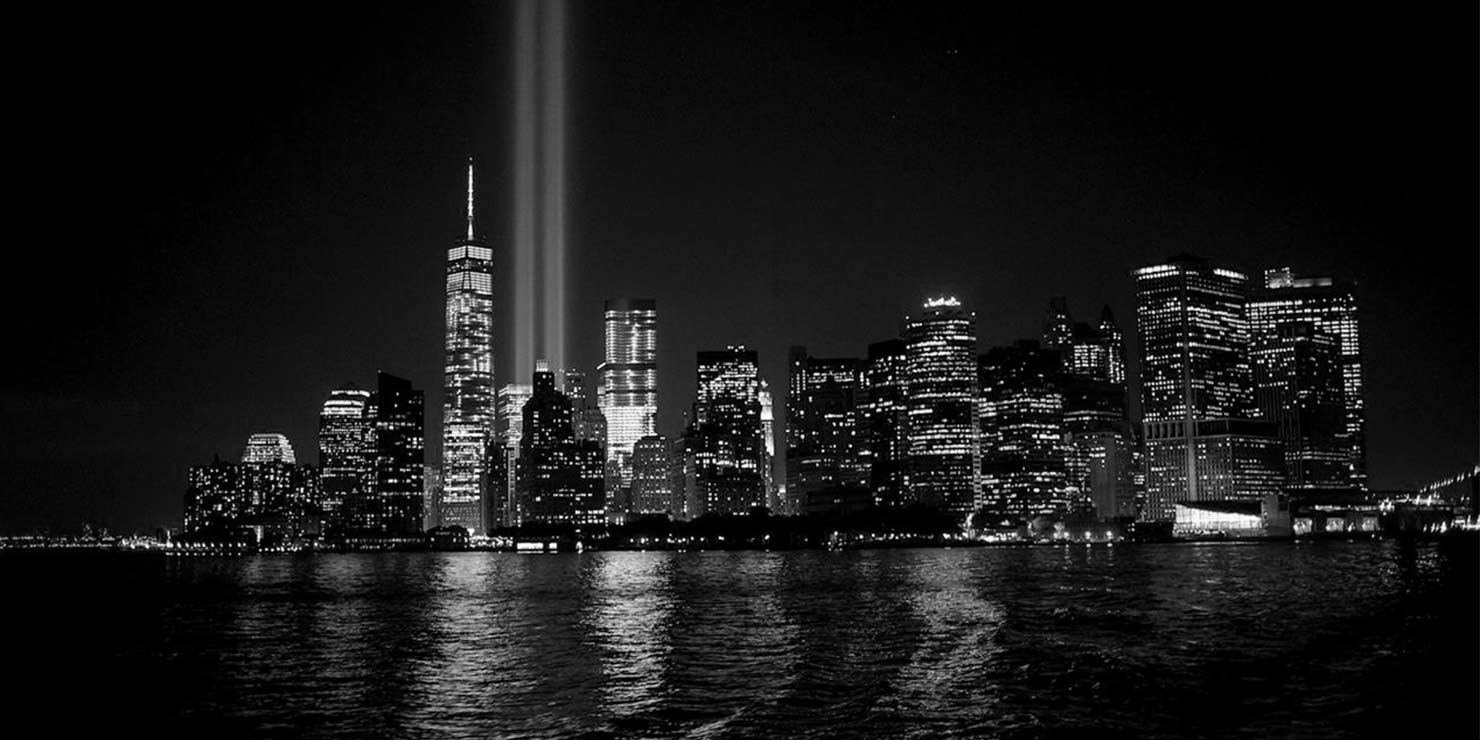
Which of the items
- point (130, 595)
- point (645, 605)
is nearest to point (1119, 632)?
point (645, 605)

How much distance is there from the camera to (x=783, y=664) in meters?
56.9

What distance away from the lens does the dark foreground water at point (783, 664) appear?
4294 centimetres

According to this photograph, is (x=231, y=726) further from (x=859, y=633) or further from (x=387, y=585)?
(x=387, y=585)

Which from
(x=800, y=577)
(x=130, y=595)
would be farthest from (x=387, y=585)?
(x=800, y=577)

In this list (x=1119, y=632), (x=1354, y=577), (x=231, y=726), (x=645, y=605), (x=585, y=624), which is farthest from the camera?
(x=1354, y=577)

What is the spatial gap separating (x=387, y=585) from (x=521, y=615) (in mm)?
58135

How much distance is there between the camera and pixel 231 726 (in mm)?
44594

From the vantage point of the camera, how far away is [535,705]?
46719mm

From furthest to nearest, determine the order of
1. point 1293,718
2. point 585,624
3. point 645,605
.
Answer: point 645,605 < point 585,624 < point 1293,718

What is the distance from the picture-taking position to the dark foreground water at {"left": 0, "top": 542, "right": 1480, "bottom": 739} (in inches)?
1690

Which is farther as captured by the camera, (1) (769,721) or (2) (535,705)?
(2) (535,705)

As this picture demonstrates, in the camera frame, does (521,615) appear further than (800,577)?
No

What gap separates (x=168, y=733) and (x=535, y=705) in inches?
459

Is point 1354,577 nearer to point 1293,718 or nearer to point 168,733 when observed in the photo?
point 1293,718
